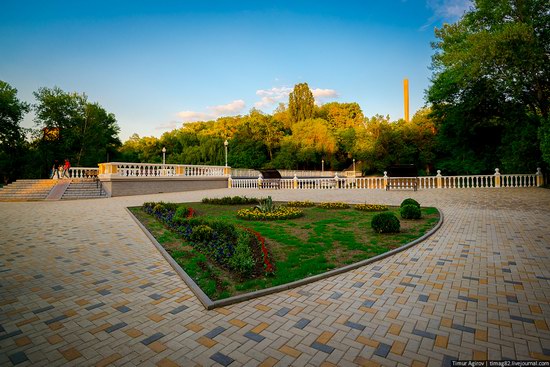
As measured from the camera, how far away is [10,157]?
115 feet

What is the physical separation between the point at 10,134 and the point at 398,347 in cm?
4725

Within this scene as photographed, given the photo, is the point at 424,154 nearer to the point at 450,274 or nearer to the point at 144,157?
the point at 450,274

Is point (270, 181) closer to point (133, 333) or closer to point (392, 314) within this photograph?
point (392, 314)

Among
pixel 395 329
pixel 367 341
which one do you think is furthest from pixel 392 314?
pixel 367 341

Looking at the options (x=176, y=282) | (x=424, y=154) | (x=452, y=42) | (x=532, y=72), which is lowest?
(x=176, y=282)

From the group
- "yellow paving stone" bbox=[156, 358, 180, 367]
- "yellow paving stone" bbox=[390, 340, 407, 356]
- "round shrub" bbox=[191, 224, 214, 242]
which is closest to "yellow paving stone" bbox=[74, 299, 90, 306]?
"yellow paving stone" bbox=[156, 358, 180, 367]

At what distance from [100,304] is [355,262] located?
4552mm

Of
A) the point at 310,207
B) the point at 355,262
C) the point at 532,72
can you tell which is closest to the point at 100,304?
the point at 355,262

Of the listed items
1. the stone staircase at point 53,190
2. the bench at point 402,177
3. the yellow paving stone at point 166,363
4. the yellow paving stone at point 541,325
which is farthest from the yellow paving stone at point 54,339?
the bench at point 402,177

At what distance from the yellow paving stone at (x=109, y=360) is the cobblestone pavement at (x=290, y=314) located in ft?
0.04

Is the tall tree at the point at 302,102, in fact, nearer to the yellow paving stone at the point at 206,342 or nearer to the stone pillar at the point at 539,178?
the stone pillar at the point at 539,178

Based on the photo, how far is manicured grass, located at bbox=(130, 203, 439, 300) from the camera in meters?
4.96

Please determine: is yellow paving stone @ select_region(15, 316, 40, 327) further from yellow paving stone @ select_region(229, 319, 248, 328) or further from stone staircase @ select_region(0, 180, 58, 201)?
stone staircase @ select_region(0, 180, 58, 201)

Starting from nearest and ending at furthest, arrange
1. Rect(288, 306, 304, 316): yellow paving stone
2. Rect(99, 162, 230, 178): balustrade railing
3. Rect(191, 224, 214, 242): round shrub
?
Rect(288, 306, 304, 316): yellow paving stone
Rect(191, 224, 214, 242): round shrub
Rect(99, 162, 230, 178): balustrade railing
